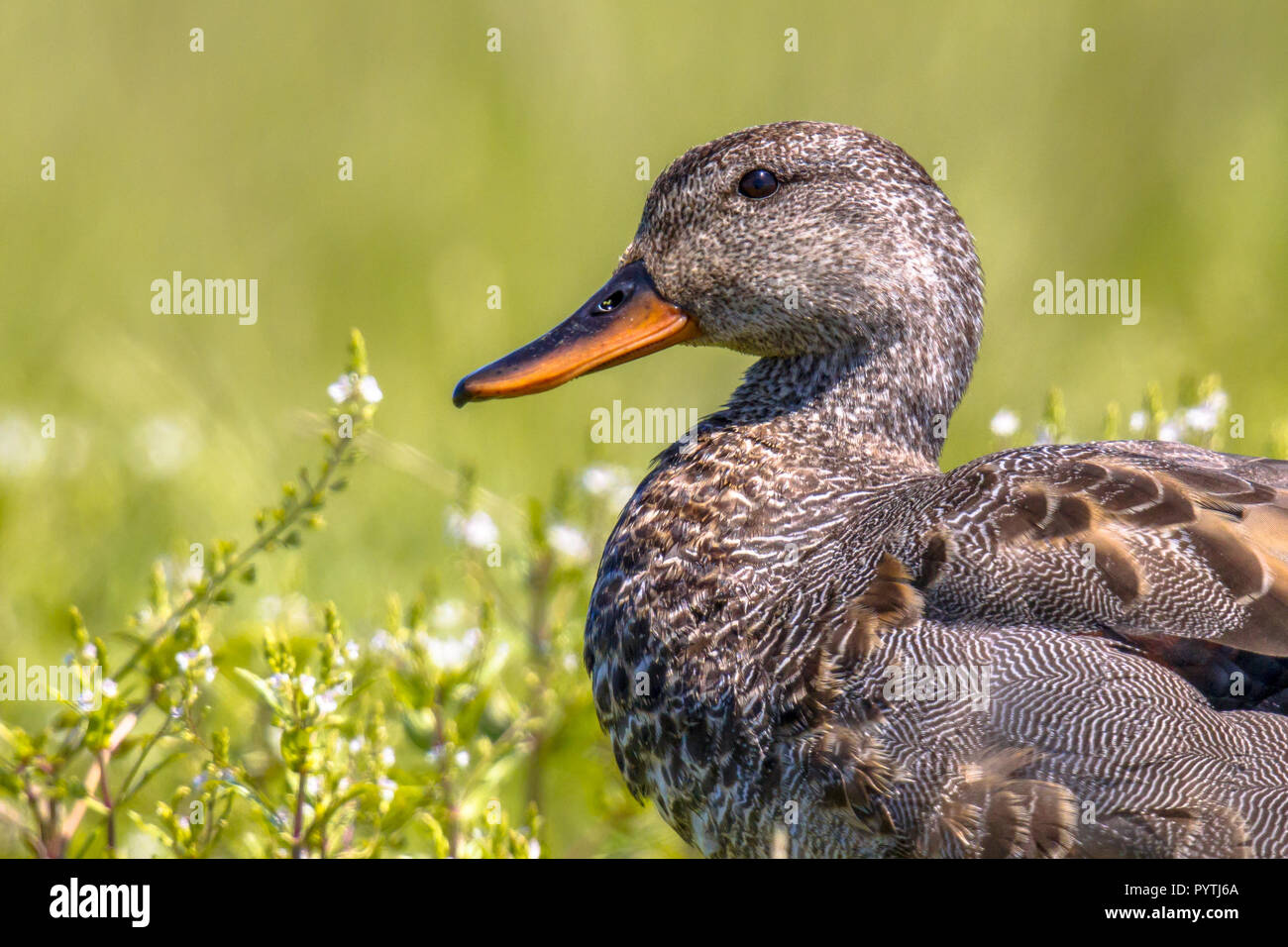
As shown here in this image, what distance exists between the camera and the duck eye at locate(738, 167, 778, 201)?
3.75 m

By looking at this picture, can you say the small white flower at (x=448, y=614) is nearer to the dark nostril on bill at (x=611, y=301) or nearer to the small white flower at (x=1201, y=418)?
the dark nostril on bill at (x=611, y=301)

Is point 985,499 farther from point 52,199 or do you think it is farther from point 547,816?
point 52,199

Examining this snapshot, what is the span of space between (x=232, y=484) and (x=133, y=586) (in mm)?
645

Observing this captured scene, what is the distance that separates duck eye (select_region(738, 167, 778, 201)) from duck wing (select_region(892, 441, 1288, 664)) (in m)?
0.91

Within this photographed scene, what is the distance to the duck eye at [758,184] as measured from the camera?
3748 mm

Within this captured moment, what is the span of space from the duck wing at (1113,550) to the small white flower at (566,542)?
51.4 inches

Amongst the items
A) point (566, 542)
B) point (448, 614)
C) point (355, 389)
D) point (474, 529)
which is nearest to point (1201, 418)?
point (566, 542)

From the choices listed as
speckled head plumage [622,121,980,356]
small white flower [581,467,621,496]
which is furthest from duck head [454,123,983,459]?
small white flower [581,467,621,496]

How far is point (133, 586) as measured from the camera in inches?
205

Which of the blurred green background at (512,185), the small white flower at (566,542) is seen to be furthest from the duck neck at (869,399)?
the blurred green background at (512,185)

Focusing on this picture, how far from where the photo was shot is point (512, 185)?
7.85 metres

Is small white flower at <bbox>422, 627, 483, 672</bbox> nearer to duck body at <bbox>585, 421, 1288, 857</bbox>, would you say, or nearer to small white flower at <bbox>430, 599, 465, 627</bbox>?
small white flower at <bbox>430, 599, 465, 627</bbox>

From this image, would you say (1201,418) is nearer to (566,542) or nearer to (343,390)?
(566,542)

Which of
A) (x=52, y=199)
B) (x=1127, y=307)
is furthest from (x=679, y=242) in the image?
(x=52, y=199)
